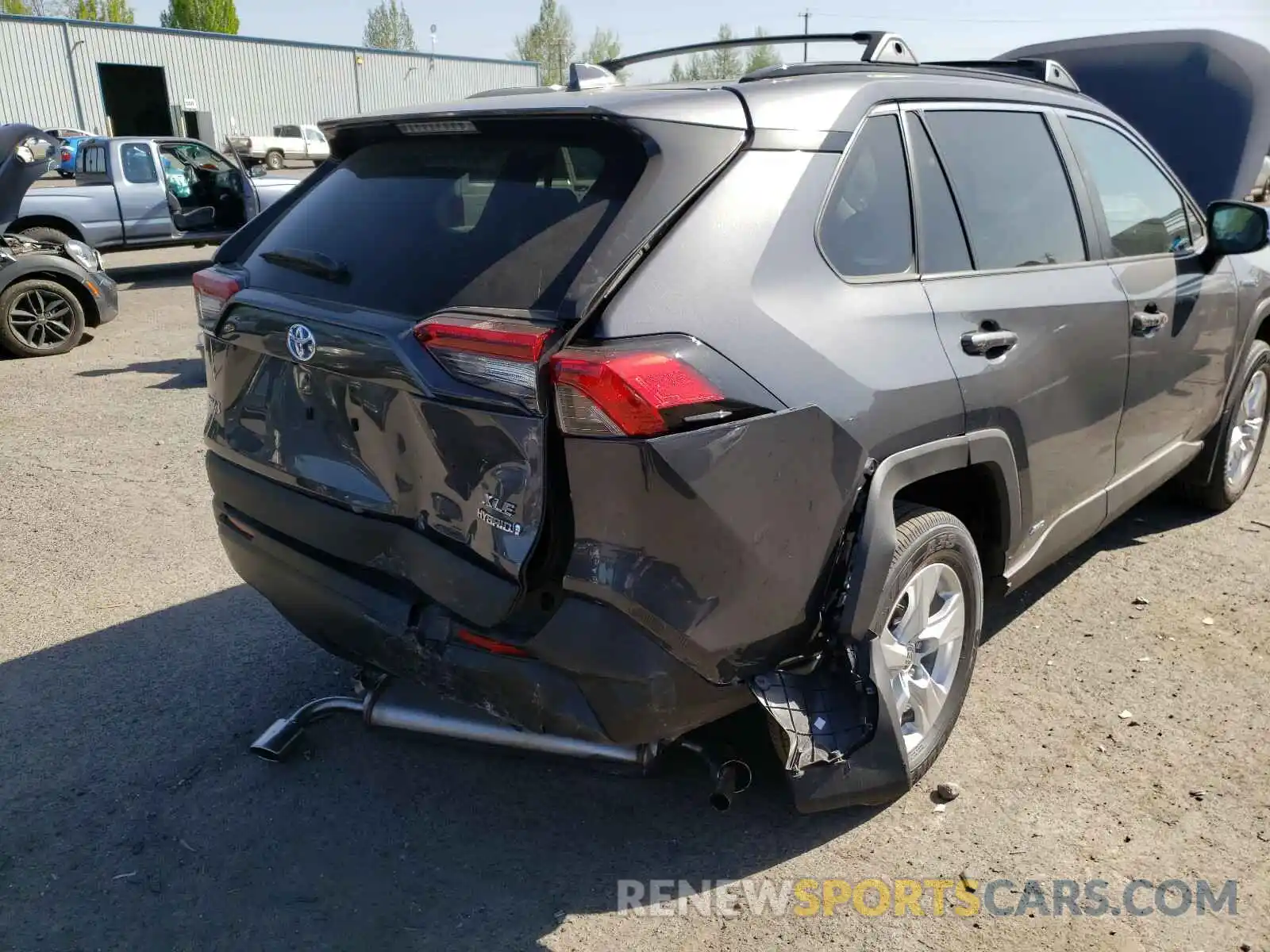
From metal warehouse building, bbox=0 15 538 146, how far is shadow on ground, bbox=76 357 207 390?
35.6 metres

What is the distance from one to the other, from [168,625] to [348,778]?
139cm

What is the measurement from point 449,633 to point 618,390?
78 centimetres

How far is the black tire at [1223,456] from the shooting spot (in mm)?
4715

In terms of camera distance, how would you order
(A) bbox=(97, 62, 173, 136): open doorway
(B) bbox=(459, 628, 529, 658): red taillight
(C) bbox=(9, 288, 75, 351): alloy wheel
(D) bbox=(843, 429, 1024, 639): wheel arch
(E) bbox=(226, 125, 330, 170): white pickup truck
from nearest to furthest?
1. (B) bbox=(459, 628, 529, 658): red taillight
2. (D) bbox=(843, 429, 1024, 639): wheel arch
3. (C) bbox=(9, 288, 75, 351): alloy wheel
4. (E) bbox=(226, 125, 330, 170): white pickup truck
5. (A) bbox=(97, 62, 173, 136): open doorway

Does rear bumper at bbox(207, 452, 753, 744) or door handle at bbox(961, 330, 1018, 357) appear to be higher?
door handle at bbox(961, 330, 1018, 357)

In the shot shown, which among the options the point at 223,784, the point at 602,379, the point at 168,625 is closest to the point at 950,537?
the point at 602,379

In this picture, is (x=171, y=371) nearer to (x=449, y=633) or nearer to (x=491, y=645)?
(x=449, y=633)

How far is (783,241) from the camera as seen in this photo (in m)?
2.41

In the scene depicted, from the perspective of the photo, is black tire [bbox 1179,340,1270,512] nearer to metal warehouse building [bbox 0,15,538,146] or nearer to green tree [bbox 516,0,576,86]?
metal warehouse building [bbox 0,15,538,146]

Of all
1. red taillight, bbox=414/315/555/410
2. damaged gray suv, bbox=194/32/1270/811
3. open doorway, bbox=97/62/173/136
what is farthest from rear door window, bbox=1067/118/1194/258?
open doorway, bbox=97/62/173/136

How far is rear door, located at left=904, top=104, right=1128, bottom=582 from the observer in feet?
9.45

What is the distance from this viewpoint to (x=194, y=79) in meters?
46.8

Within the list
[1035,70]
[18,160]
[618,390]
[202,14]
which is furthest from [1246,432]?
[202,14]

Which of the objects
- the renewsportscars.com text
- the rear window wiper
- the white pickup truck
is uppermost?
the rear window wiper
